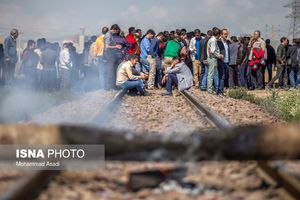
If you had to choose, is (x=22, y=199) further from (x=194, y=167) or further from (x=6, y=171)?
(x=194, y=167)

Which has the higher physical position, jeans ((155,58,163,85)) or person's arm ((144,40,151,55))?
person's arm ((144,40,151,55))

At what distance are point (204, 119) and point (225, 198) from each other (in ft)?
13.1

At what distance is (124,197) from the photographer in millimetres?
2854

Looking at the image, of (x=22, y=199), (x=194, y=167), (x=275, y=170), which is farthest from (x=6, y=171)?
(x=275, y=170)

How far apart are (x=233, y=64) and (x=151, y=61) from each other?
352 centimetres

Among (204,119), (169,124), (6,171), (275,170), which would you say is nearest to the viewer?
(275,170)

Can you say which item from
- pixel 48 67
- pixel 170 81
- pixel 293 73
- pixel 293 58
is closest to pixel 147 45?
pixel 170 81

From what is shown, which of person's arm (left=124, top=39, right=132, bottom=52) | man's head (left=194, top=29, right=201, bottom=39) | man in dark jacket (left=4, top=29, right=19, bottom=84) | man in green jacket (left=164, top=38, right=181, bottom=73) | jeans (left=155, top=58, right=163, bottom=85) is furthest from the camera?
jeans (left=155, top=58, right=163, bottom=85)

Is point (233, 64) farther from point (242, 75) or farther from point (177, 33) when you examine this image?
point (177, 33)

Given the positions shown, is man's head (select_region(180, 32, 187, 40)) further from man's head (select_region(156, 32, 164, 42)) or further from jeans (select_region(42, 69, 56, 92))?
jeans (select_region(42, 69, 56, 92))

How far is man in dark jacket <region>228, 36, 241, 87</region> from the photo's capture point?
48.8 ft

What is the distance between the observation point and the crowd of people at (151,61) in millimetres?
11453

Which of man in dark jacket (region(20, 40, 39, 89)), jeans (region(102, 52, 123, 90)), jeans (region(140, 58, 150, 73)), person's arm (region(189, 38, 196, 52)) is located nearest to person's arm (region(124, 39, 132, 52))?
jeans (region(102, 52, 123, 90))

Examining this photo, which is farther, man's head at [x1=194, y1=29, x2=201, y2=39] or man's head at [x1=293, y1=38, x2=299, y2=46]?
man's head at [x1=293, y1=38, x2=299, y2=46]
